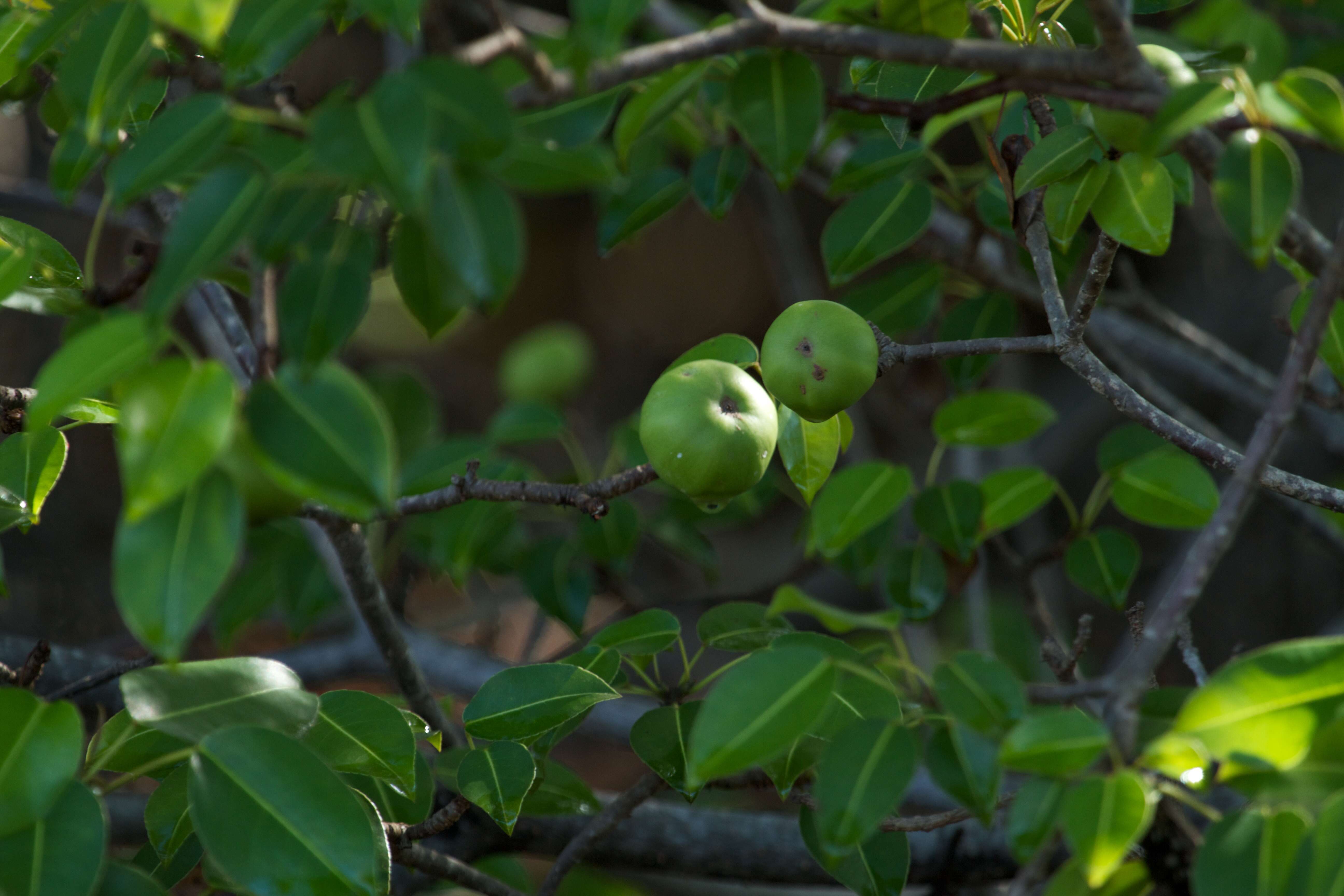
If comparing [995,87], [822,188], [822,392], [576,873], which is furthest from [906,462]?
[995,87]

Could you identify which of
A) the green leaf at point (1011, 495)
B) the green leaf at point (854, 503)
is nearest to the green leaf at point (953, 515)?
the green leaf at point (1011, 495)

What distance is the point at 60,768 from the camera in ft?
2.06

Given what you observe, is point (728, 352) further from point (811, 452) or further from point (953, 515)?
point (953, 515)

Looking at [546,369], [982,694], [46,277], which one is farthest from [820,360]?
[546,369]

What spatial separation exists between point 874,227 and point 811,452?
32 cm

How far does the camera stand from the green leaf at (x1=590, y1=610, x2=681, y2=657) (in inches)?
35.9

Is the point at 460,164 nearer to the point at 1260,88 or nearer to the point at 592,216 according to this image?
the point at 1260,88

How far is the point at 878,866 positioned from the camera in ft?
2.72

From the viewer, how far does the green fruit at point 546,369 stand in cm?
249

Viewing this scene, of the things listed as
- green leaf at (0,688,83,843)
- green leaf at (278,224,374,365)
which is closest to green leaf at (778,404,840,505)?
green leaf at (278,224,374,365)

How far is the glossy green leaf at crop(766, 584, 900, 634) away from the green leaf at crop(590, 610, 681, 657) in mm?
222

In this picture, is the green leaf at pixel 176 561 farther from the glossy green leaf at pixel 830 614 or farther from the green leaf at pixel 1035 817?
the green leaf at pixel 1035 817

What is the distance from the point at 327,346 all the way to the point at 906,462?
2.03 metres

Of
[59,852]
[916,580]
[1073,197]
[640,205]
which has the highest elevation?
[1073,197]
